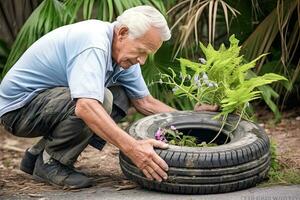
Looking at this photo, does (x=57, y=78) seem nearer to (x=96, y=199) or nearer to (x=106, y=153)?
(x=96, y=199)

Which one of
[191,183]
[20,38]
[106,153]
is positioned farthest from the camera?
[20,38]

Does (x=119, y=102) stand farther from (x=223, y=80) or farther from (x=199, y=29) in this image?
(x=199, y=29)

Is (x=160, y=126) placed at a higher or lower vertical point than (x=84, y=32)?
lower

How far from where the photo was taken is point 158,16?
3.10 m

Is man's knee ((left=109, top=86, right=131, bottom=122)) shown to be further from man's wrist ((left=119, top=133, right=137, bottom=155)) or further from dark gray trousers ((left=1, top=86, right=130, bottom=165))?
man's wrist ((left=119, top=133, right=137, bottom=155))

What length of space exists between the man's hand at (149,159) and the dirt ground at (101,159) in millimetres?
346

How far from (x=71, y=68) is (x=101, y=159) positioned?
4.07ft

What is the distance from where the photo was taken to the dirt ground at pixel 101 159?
3.47 m

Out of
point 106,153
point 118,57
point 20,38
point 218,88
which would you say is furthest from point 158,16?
point 20,38

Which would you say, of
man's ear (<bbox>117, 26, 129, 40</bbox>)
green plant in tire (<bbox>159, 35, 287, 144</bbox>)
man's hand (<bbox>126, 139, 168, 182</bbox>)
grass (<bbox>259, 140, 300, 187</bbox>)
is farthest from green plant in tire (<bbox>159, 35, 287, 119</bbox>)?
man's hand (<bbox>126, 139, 168, 182</bbox>)

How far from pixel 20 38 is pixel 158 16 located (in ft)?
6.75

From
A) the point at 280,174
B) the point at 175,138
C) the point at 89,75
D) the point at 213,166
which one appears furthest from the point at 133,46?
the point at 280,174

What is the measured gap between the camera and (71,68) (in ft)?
10.3

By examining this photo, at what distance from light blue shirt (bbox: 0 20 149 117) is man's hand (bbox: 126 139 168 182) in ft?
0.95
